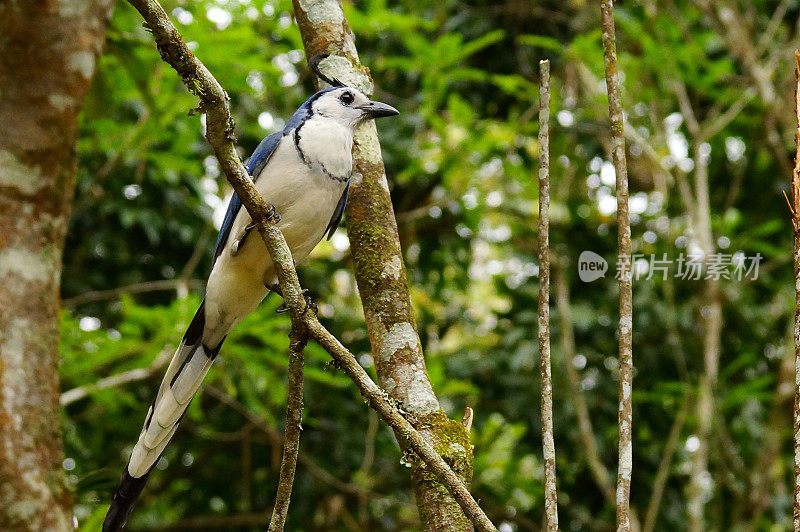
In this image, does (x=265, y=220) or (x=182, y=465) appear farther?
(x=182, y=465)

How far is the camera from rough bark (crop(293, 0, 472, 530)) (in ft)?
6.41

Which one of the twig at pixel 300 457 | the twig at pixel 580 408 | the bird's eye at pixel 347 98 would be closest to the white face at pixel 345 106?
the bird's eye at pixel 347 98

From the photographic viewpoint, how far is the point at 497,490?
193 inches

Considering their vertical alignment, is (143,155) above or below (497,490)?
above

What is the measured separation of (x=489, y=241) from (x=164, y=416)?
11.3 ft

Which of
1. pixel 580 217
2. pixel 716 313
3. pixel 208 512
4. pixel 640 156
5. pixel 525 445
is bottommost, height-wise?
pixel 208 512

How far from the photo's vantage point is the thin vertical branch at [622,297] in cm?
174

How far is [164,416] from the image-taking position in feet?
7.85

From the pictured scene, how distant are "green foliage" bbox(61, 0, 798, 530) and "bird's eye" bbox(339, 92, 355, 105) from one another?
169 centimetres

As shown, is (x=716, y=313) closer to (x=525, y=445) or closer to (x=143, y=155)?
(x=525, y=445)

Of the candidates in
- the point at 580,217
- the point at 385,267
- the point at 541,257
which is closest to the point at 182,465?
the point at 580,217

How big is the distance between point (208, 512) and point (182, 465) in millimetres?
331

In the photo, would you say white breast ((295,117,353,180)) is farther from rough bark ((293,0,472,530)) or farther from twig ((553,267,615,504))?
twig ((553,267,615,504))

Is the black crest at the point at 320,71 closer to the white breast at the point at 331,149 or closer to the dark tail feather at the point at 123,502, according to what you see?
the white breast at the point at 331,149
